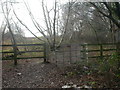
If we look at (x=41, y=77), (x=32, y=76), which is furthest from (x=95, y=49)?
(x=32, y=76)

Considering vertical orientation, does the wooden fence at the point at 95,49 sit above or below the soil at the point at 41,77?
above

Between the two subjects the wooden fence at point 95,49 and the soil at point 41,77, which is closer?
the soil at point 41,77

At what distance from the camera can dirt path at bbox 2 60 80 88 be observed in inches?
86.7

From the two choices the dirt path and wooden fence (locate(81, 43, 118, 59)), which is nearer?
the dirt path

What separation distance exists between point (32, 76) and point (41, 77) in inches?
8.0

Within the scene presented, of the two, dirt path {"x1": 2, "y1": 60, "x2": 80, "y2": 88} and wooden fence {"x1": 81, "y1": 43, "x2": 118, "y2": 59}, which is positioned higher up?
wooden fence {"x1": 81, "y1": 43, "x2": 118, "y2": 59}

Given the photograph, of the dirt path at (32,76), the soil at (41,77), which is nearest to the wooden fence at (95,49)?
the soil at (41,77)

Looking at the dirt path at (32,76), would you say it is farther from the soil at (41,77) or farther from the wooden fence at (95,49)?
the wooden fence at (95,49)

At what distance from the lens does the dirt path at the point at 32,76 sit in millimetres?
2203

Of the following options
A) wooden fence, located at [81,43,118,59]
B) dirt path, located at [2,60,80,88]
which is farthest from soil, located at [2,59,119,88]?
wooden fence, located at [81,43,118,59]

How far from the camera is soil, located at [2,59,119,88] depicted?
2.16 meters

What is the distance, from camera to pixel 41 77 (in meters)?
2.54

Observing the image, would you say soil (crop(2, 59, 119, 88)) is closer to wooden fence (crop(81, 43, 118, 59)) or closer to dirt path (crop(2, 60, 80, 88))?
dirt path (crop(2, 60, 80, 88))

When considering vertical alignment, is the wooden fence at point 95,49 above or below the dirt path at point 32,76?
above
